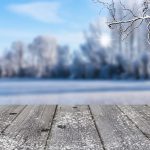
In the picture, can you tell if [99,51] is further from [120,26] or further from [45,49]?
[120,26]

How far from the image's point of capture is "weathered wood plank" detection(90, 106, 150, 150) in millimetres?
1415

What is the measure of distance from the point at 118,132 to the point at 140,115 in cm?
48

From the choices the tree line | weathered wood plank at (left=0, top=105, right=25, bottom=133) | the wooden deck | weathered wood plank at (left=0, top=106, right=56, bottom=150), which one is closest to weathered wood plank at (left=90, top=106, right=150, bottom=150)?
the wooden deck

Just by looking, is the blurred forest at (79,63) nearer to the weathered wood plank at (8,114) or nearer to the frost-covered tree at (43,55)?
the frost-covered tree at (43,55)

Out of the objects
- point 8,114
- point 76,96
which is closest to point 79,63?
point 76,96

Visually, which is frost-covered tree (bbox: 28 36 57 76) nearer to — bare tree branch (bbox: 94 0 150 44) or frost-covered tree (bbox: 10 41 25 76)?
frost-covered tree (bbox: 10 41 25 76)

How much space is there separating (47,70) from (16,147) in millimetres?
10880

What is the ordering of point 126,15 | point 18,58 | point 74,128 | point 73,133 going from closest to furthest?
point 73,133
point 74,128
point 126,15
point 18,58

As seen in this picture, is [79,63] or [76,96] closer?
[76,96]

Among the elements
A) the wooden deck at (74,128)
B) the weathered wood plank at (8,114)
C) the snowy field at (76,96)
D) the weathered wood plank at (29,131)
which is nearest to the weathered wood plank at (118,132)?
the wooden deck at (74,128)

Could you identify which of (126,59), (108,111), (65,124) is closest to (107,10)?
(108,111)

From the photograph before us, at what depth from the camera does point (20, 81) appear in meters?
12.1

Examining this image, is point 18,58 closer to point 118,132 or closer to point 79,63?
point 79,63

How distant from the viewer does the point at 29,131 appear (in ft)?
5.39
